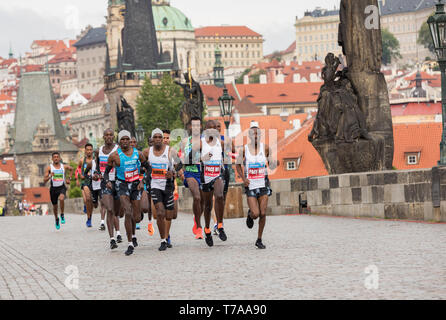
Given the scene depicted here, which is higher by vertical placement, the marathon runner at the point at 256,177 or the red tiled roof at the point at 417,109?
the red tiled roof at the point at 417,109

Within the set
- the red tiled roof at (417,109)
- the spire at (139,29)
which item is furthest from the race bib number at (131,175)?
the spire at (139,29)

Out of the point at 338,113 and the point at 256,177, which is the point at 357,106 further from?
the point at 256,177

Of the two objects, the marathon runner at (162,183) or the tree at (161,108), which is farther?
the tree at (161,108)

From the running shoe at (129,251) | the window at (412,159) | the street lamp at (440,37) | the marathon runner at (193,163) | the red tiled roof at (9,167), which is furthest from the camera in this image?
the red tiled roof at (9,167)

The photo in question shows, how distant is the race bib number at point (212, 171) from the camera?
585 inches

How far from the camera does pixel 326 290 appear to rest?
9.15 metres

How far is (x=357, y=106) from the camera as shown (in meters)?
21.0

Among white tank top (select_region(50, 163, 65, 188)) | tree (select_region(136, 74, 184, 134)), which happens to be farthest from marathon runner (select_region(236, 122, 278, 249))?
tree (select_region(136, 74, 184, 134))

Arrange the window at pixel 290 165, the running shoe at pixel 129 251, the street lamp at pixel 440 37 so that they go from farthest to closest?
the window at pixel 290 165, the street lamp at pixel 440 37, the running shoe at pixel 129 251

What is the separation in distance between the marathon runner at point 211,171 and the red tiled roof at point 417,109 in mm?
102326

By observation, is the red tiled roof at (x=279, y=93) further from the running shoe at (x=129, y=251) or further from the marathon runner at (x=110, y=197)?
the running shoe at (x=129, y=251)

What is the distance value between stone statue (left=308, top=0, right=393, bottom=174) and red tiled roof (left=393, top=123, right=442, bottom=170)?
51.7 m

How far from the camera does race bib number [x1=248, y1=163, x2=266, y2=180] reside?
46.3 feet
